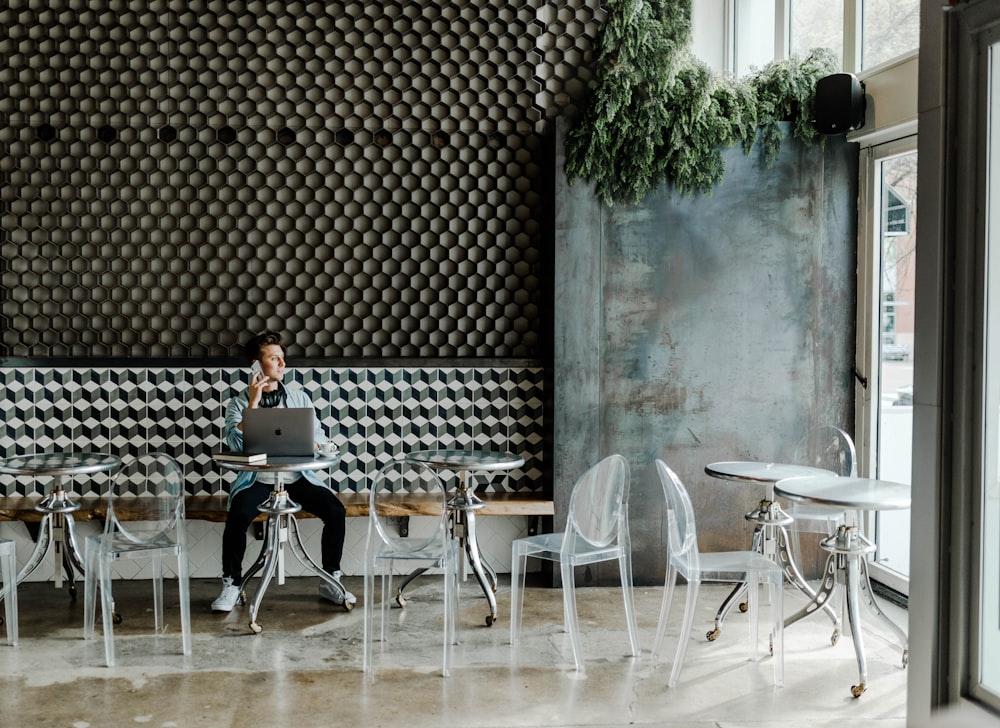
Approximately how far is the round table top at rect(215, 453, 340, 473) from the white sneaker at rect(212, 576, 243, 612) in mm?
811

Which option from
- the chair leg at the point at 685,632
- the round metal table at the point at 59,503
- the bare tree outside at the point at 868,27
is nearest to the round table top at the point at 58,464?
the round metal table at the point at 59,503

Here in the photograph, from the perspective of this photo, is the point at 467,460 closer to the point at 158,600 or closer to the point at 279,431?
the point at 279,431

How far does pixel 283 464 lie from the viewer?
4684mm

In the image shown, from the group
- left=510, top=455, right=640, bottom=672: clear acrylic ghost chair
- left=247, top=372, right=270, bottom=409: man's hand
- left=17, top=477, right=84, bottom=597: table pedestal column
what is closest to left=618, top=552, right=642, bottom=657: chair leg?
left=510, top=455, right=640, bottom=672: clear acrylic ghost chair

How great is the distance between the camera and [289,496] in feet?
17.5

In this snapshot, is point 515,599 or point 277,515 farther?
point 277,515

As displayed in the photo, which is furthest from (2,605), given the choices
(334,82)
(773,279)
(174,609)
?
(773,279)

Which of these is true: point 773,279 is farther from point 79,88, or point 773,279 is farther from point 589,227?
point 79,88

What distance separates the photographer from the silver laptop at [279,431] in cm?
488

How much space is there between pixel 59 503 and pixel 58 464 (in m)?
0.28

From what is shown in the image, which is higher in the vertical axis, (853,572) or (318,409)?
(318,409)

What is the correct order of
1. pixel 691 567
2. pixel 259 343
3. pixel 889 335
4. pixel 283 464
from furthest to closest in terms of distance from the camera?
pixel 889 335 < pixel 259 343 < pixel 283 464 < pixel 691 567

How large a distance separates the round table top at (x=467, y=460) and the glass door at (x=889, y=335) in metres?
2.25

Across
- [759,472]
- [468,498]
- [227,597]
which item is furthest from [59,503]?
[759,472]
